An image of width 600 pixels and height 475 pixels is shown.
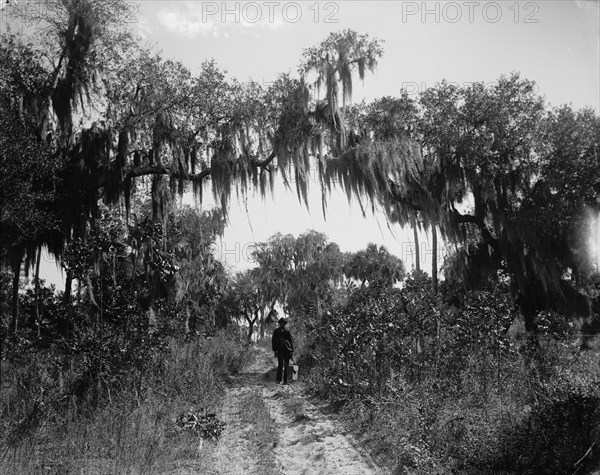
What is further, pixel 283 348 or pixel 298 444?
pixel 283 348

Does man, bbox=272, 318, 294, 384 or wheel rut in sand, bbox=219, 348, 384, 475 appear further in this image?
man, bbox=272, 318, 294, 384

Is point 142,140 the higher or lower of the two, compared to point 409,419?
A: higher

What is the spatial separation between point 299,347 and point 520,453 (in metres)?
11.6

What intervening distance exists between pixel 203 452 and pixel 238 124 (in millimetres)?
9175

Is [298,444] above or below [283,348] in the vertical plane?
above

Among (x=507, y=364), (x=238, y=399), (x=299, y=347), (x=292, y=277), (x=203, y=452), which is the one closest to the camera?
(x=203, y=452)

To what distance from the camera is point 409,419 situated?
6371 mm

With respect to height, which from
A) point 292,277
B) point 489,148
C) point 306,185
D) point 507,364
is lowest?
point 292,277

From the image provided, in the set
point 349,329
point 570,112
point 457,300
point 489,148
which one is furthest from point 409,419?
point 457,300

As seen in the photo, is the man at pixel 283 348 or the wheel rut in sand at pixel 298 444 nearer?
the wheel rut in sand at pixel 298 444

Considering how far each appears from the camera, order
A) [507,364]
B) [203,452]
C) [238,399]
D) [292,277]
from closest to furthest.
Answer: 1. [203,452]
2. [507,364]
3. [238,399]
4. [292,277]

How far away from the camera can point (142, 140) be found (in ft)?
41.8

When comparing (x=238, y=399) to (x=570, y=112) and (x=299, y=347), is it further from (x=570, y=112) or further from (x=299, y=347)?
(x=570, y=112)

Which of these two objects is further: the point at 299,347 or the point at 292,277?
the point at 292,277
